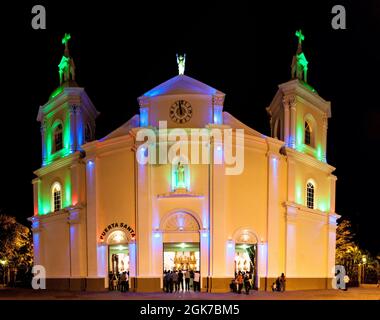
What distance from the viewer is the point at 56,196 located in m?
34.6

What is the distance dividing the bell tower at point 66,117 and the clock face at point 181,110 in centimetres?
755

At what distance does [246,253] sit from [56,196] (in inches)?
580

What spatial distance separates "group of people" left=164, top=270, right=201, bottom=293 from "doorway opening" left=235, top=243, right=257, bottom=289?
312cm

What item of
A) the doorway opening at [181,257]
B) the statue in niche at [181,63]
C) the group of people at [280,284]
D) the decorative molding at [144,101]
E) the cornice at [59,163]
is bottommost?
the group of people at [280,284]

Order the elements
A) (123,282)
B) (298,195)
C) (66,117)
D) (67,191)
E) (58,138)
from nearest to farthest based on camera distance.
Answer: (123,282) → (298,195) → (67,191) → (66,117) → (58,138)

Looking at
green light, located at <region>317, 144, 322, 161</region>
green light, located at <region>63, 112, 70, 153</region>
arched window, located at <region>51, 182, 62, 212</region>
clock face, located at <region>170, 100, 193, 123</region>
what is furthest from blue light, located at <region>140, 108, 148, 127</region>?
green light, located at <region>317, 144, 322, 161</region>

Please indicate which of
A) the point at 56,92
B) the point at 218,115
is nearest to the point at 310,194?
the point at 218,115

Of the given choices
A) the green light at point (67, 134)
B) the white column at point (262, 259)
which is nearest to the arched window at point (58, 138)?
the green light at point (67, 134)

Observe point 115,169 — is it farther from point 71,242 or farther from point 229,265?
point 229,265

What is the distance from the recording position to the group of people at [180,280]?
27312 millimetres

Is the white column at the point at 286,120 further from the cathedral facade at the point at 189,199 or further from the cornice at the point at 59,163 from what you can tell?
the cornice at the point at 59,163

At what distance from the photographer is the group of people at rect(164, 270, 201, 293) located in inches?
1075

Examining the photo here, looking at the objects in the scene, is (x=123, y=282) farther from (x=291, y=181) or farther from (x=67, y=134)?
(x=291, y=181)

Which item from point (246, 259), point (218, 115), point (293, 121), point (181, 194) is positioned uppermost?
point (218, 115)
